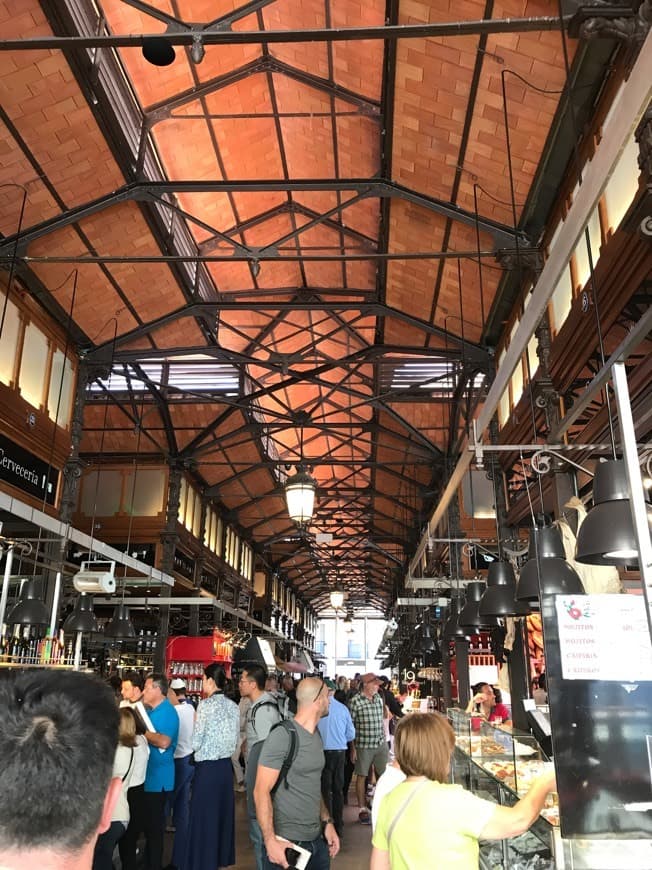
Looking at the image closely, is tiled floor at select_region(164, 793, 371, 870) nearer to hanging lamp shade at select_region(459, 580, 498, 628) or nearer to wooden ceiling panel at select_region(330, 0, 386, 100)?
hanging lamp shade at select_region(459, 580, 498, 628)

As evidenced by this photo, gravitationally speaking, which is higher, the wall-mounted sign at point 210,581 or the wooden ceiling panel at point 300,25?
the wooden ceiling panel at point 300,25

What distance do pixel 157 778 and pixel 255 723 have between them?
1.31 meters

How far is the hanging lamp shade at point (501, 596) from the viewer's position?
235 inches

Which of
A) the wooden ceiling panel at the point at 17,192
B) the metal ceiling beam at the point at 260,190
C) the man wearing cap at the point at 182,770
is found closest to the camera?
the man wearing cap at the point at 182,770

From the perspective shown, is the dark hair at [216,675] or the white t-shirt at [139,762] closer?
the white t-shirt at [139,762]

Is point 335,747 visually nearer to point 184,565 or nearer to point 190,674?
point 190,674

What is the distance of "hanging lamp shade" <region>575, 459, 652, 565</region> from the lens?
11.1ft

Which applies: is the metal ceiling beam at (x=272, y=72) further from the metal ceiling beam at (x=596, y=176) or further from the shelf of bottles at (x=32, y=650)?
the shelf of bottles at (x=32, y=650)

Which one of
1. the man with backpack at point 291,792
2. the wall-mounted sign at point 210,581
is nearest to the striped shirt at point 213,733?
the man with backpack at point 291,792

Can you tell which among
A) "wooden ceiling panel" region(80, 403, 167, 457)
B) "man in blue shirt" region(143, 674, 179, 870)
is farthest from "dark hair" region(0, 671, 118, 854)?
"wooden ceiling panel" region(80, 403, 167, 457)

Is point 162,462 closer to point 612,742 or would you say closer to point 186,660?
point 186,660

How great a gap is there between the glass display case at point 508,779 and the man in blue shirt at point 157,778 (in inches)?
96.9

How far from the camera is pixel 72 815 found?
1.17 m

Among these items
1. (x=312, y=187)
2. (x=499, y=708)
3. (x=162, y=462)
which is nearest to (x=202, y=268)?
(x=312, y=187)
